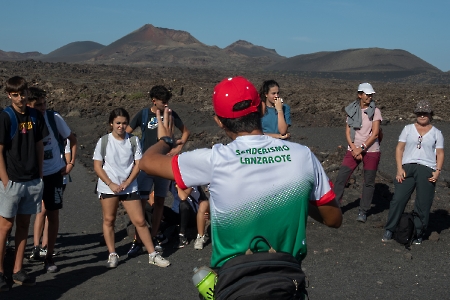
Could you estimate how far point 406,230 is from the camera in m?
7.50

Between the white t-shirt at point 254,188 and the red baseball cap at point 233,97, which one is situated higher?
the red baseball cap at point 233,97

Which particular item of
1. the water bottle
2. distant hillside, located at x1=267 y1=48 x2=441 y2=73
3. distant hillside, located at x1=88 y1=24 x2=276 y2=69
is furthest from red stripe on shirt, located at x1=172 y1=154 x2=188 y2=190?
distant hillside, located at x1=88 y1=24 x2=276 y2=69

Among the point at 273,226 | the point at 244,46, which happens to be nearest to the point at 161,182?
the point at 273,226

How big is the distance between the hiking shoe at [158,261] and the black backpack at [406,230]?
2.90m

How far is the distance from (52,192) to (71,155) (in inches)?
34.9

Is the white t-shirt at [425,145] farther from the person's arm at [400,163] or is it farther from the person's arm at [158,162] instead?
the person's arm at [158,162]

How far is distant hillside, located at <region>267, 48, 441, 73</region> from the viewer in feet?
309

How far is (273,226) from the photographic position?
9.20ft

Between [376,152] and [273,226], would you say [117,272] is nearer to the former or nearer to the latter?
[376,152]

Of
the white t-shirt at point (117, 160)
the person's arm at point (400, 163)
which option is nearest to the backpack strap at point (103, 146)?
the white t-shirt at point (117, 160)

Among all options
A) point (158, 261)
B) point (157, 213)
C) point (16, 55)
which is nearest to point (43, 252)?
point (157, 213)

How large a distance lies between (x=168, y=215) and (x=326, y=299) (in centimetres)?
316

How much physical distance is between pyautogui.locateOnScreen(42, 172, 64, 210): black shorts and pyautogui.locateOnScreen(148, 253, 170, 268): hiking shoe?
1224mm

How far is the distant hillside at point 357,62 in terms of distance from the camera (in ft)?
309
